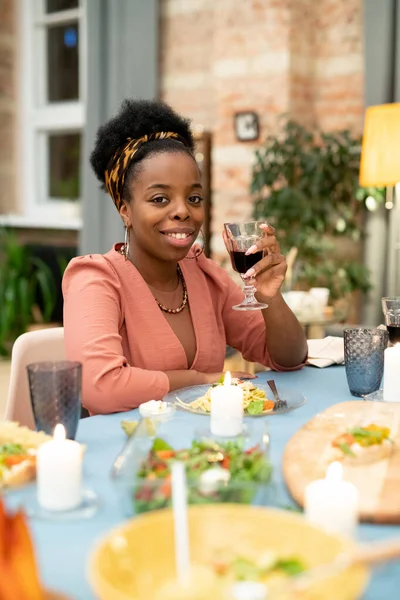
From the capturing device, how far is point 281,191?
4156 millimetres

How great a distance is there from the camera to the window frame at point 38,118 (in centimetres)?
577

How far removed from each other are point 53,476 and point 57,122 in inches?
204

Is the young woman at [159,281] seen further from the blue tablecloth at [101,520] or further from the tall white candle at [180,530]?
the tall white candle at [180,530]

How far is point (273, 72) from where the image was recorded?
4324mm

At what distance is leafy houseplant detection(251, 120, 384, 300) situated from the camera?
4.12 m

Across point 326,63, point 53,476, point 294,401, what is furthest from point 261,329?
point 326,63

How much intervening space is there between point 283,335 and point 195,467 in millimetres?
945

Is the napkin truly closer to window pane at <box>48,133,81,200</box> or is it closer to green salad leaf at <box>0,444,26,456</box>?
green salad leaf at <box>0,444,26,456</box>

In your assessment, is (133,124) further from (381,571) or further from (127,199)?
(381,571)

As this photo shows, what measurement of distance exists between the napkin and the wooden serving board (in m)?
0.60

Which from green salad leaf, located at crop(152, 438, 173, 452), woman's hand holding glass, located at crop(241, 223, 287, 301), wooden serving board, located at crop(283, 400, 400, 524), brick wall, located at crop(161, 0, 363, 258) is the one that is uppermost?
brick wall, located at crop(161, 0, 363, 258)

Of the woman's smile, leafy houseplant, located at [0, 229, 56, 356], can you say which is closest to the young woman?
the woman's smile

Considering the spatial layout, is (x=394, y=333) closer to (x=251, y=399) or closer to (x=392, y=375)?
(x=392, y=375)

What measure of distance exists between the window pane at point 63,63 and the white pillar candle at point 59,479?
5.19 metres
